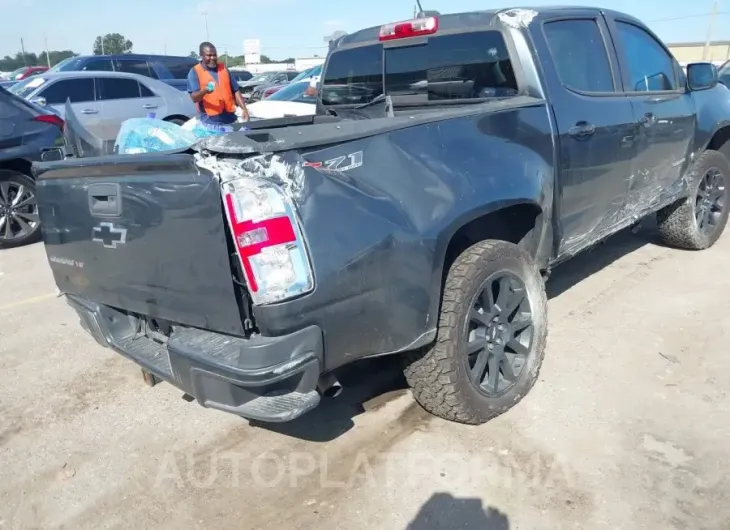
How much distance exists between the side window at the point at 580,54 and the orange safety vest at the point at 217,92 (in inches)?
175

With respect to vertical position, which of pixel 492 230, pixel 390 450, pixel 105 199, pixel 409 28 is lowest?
pixel 390 450

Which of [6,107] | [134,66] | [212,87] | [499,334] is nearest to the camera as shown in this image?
[499,334]

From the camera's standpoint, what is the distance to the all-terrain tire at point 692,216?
16.3ft

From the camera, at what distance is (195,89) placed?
711 centimetres

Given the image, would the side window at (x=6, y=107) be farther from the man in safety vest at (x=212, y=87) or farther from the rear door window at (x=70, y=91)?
the rear door window at (x=70, y=91)

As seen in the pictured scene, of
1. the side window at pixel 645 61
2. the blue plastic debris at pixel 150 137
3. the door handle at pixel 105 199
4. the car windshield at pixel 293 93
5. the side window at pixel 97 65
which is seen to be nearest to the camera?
the door handle at pixel 105 199

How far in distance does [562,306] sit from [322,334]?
2.65 m

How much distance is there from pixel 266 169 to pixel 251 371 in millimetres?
691

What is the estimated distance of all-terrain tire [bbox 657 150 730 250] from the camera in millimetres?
4980

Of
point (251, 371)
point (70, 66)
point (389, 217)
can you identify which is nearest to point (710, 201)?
point (389, 217)

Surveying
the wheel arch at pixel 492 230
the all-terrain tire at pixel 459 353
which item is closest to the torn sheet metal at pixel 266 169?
the wheel arch at pixel 492 230

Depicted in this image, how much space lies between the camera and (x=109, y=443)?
10.0 feet

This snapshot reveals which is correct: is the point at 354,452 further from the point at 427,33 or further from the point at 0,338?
the point at 0,338

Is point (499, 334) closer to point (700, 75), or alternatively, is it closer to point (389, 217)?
point (389, 217)
